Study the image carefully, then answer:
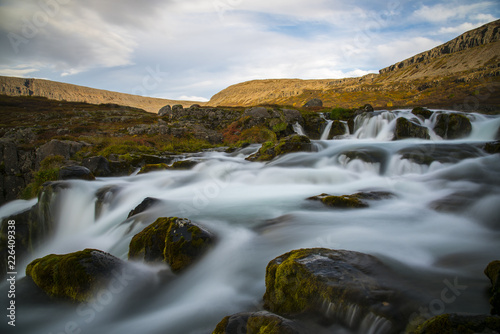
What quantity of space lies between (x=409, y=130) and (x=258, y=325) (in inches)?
736

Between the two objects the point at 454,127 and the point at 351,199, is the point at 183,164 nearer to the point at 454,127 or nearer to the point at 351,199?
the point at 351,199

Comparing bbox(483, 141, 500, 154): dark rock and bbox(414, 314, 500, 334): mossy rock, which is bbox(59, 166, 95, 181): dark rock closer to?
bbox(414, 314, 500, 334): mossy rock

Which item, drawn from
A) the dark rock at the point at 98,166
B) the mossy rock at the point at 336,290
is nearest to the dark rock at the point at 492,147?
the mossy rock at the point at 336,290

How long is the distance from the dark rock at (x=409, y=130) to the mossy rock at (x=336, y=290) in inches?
656

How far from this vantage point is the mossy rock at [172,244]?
465 cm

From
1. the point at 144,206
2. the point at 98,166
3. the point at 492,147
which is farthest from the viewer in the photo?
the point at 98,166

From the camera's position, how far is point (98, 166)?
39.2ft

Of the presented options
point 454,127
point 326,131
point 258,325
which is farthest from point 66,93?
point 258,325

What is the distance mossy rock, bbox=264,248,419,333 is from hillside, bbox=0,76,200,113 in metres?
127

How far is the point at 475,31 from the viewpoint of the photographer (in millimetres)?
85375

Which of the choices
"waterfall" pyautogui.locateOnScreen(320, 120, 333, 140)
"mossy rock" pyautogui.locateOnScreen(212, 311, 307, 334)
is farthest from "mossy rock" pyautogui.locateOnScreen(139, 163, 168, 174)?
"waterfall" pyautogui.locateOnScreen(320, 120, 333, 140)

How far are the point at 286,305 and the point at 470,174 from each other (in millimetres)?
8259

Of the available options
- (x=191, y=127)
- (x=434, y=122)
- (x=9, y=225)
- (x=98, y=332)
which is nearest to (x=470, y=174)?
(x=98, y=332)

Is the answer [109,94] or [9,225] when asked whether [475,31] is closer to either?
[9,225]
